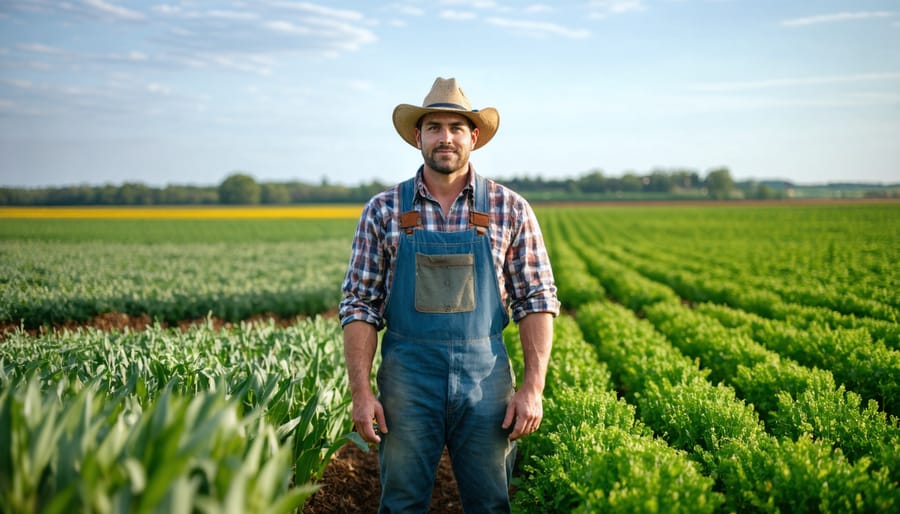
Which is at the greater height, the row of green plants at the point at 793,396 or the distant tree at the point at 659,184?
the distant tree at the point at 659,184

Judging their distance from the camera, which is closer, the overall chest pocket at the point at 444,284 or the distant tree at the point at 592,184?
the overall chest pocket at the point at 444,284

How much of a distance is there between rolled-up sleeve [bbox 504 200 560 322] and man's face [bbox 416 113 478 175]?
1.43 feet

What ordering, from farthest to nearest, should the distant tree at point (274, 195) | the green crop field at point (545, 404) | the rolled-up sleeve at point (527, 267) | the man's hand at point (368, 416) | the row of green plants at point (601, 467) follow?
1. the distant tree at point (274, 195)
2. the rolled-up sleeve at point (527, 267)
3. the man's hand at point (368, 416)
4. the row of green plants at point (601, 467)
5. the green crop field at point (545, 404)

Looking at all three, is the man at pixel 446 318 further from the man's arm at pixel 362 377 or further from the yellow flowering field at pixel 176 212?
the yellow flowering field at pixel 176 212

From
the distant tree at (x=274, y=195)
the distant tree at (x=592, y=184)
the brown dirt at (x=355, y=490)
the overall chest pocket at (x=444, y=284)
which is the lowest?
the brown dirt at (x=355, y=490)

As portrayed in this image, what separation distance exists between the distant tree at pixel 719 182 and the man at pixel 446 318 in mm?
118341

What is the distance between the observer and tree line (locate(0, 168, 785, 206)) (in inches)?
2140

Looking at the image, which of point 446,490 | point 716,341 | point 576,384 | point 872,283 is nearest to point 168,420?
point 446,490

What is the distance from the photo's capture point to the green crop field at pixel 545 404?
6.03ft

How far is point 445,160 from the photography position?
3.16 metres

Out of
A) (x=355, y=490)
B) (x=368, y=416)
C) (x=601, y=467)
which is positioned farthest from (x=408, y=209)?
(x=355, y=490)

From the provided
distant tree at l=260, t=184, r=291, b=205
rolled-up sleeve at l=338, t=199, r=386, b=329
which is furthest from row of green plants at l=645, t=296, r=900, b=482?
distant tree at l=260, t=184, r=291, b=205

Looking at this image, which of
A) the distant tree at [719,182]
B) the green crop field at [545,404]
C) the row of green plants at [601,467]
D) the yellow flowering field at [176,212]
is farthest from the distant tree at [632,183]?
the row of green plants at [601,467]

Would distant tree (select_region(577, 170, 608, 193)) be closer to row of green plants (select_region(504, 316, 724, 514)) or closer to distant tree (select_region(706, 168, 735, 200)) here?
distant tree (select_region(706, 168, 735, 200))
